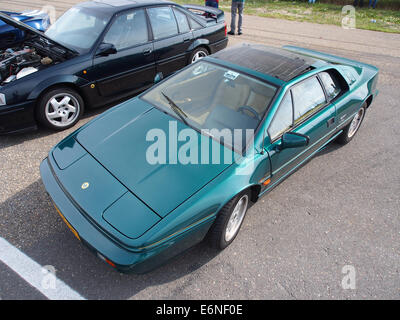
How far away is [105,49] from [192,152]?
2576 mm

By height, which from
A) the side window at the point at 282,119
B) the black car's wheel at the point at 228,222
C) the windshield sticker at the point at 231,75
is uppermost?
the windshield sticker at the point at 231,75

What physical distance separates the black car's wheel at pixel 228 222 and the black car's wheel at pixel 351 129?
2289 mm

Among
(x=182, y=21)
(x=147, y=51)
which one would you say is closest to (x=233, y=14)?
(x=182, y=21)

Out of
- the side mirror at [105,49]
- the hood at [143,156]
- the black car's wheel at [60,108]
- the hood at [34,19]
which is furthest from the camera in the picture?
the hood at [34,19]

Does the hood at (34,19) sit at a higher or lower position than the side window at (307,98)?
higher

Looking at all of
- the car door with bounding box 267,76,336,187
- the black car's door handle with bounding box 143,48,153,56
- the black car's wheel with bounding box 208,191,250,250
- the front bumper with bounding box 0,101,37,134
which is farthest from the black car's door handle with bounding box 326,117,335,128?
the front bumper with bounding box 0,101,37,134

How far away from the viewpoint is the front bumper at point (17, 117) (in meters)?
3.76

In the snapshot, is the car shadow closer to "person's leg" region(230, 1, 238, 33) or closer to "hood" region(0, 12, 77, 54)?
"hood" region(0, 12, 77, 54)

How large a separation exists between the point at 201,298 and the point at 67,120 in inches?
127

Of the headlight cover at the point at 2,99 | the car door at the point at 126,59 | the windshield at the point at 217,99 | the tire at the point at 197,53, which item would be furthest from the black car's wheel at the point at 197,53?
the headlight cover at the point at 2,99

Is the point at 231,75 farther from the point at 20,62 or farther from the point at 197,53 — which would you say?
the point at 20,62

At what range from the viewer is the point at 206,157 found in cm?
262

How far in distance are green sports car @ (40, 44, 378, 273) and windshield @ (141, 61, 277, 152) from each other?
0.01m

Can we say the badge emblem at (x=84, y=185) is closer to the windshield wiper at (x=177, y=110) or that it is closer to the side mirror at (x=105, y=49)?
the windshield wiper at (x=177, y=110)
